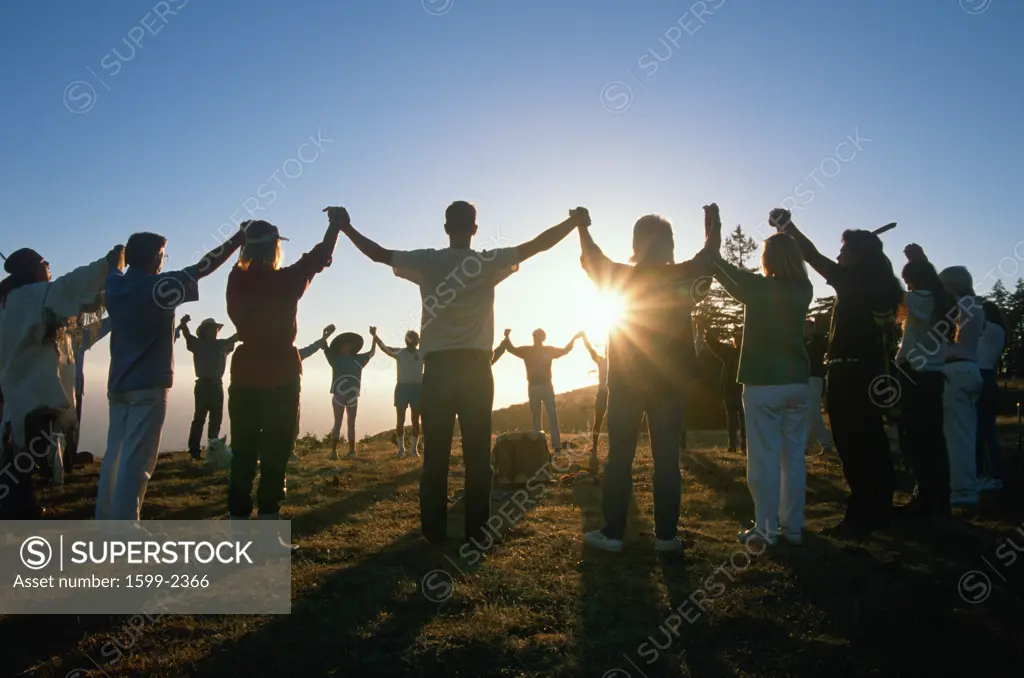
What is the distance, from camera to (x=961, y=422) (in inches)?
290

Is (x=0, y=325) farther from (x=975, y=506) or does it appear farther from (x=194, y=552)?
(x=975, y=506)

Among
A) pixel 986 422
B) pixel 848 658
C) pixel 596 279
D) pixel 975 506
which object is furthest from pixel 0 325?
pixel 986 422

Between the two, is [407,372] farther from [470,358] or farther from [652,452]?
[652,452]

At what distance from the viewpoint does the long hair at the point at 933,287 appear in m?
6.88

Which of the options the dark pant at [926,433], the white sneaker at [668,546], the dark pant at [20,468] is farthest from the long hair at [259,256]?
the dark pant at [926,433]

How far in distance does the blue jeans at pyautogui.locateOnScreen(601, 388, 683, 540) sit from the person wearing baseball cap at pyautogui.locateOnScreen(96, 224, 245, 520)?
11.0ft

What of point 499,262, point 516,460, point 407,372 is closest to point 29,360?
point 499,262

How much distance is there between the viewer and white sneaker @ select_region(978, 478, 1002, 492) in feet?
27.1

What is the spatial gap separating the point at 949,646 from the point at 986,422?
6112 mm

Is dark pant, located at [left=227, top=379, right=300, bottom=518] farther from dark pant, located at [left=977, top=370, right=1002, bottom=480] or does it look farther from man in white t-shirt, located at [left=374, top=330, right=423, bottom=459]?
dark pant, located at [left=977, top=370, right=1002, bottom=480]

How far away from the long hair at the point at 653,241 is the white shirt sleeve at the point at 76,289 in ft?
15.0

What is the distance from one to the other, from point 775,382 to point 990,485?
4.92m

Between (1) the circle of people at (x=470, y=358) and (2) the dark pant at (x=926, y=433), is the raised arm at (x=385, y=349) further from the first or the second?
(2) the dark pant at (x=926, y=433)

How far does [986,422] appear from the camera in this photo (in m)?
8.44
